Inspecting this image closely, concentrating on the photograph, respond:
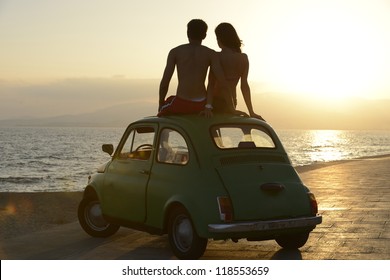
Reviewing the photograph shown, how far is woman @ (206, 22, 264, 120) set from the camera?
859 cm

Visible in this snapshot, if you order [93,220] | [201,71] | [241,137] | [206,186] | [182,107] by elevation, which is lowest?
[93,220]

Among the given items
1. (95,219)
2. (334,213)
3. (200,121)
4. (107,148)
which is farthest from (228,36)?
(334,213)

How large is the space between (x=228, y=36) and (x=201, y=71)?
0.61 m

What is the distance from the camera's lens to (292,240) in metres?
8.53

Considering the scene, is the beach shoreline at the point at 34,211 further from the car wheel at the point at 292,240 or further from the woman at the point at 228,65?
the car wheel at the point at 292,240

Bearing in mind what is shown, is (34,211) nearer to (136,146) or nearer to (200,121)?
(136,146)

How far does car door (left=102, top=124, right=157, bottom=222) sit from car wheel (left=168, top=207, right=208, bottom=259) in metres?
0.62

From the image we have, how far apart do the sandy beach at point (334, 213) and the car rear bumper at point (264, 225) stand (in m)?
0.58

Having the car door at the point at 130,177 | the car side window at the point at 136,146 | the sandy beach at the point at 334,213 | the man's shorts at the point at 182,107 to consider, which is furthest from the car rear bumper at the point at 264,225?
the car side window at the point at 136,146

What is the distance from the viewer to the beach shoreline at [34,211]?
13.4 m

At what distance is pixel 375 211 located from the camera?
40.5 ft

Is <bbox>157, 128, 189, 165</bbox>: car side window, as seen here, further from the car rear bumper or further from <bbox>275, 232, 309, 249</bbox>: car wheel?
<bbox>275, 232, 309, 249</bbox>: car wheel
